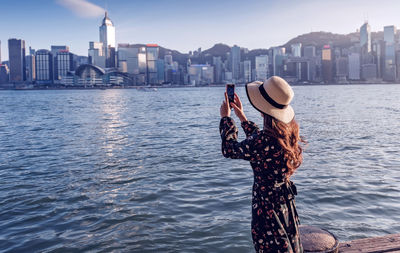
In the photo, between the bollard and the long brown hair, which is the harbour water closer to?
the bollard

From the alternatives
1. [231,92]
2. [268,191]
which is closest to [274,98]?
[231,92]

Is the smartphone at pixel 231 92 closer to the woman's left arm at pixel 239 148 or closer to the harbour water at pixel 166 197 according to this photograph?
the woman's left arm at pixel 239 148

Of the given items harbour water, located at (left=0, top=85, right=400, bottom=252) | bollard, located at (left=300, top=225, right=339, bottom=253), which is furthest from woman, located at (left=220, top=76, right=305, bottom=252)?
harbour water, located at (left=0, top=85, right=400, bottom=252)

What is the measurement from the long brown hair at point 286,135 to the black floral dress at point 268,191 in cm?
5

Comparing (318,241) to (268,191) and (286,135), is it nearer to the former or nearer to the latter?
(268,191)

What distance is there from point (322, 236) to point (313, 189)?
6.25 m

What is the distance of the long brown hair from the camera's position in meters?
3.10

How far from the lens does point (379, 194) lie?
32.1 feet

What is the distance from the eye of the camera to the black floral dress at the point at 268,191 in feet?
10.2

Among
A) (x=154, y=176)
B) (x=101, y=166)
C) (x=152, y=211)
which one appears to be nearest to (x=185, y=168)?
(x=154, y=176)

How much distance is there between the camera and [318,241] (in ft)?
14.1

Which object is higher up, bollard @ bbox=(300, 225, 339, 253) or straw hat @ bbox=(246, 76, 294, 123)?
straw hat @ bbox=(246, 76, 294, 123)

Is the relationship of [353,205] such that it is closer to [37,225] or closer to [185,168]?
[185,168]

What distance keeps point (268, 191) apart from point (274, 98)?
832mm
